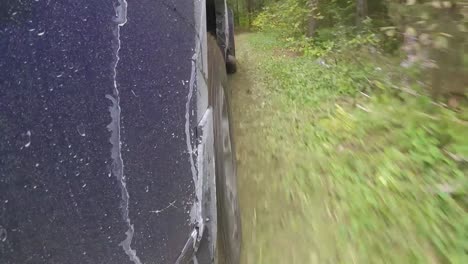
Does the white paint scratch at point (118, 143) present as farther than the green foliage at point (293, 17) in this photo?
No

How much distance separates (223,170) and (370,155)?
170cm

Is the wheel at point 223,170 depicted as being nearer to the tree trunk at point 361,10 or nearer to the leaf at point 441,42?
the leaf at point 441,42

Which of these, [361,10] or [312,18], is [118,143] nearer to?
[361,10]

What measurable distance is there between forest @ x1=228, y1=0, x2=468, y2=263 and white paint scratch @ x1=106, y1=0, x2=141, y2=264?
1105 mm

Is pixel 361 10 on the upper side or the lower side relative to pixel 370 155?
upper

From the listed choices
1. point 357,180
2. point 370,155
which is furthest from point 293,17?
point 357,180

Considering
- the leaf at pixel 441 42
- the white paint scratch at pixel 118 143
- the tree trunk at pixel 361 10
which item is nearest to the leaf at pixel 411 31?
the leaf at pixel 441 42

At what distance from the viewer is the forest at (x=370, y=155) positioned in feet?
6.44

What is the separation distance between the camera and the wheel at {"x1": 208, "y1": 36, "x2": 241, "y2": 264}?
140 cm

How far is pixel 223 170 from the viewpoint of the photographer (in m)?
1.48

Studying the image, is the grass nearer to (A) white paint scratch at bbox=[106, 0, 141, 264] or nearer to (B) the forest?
(B) the forest

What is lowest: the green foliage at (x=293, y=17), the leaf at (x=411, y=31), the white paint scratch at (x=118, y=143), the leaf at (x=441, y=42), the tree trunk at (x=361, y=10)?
the green foliage at (x=293, y=17)

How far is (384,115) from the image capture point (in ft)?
11.0

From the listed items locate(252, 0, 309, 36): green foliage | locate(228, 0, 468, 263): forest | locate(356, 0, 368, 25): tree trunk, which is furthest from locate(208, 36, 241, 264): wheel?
locate(252, 0, 309, 36): green foliage
